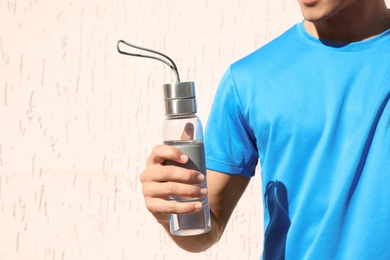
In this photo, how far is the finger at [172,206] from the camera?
93cm

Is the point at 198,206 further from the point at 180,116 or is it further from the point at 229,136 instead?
the point at 229,136

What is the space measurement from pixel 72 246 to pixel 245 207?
0.43 metres

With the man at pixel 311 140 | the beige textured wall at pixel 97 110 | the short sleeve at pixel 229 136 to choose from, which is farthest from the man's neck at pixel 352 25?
the beige textured wall at pixel 97 110

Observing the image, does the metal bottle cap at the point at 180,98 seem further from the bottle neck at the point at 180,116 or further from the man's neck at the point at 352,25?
the man's neck at the point at 352,25

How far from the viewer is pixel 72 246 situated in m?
1.77

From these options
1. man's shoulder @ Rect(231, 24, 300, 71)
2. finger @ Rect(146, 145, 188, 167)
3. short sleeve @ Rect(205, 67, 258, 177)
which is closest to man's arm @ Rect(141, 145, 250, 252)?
finger @ Rect(146, 145, 188, 167)

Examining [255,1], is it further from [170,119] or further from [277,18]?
[170,119]

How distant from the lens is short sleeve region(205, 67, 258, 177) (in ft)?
3.71

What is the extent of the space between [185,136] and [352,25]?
0.33 m

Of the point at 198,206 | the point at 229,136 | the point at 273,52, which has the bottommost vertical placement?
the point at 198,206

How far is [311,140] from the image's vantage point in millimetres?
1059

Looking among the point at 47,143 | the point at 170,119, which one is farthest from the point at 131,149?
the point at 170,119

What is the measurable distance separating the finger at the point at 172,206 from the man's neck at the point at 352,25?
13.7 inches

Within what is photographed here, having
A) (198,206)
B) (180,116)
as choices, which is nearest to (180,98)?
(180,116)
